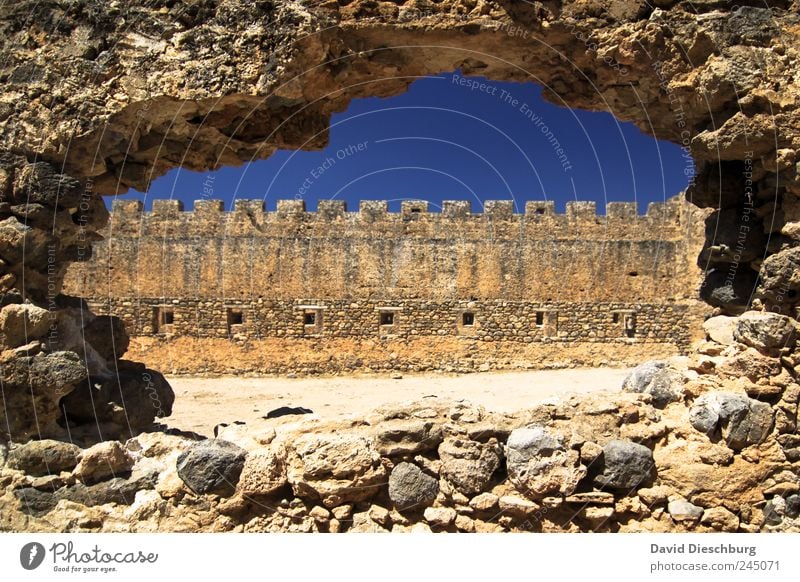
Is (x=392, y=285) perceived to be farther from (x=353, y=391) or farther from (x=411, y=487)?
(x=411, y=487)

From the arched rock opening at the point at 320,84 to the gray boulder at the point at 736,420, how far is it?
0.95m

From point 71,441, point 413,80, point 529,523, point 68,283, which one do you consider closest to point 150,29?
point 413,80

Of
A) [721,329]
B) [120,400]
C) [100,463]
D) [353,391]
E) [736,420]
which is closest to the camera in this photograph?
[736,420]

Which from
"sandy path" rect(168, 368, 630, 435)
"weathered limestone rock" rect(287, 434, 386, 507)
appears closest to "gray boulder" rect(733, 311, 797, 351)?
"weathered limestone rock" rect(287, 434, 386, 507)

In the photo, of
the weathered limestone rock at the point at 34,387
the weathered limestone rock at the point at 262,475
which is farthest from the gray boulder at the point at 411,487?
the weathered limestone rock at the point at 34,387

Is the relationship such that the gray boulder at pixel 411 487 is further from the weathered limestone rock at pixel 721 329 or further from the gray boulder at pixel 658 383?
the weathered limestone rock at pixel 721 329

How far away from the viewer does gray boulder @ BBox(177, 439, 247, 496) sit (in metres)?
3.74

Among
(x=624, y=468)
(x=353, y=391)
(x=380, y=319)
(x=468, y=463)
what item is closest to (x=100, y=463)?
(x=468, y=463)

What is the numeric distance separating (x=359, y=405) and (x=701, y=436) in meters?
7.53

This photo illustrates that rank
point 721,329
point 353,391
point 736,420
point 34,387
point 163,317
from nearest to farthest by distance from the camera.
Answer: point 736,420, point 34,387, point 721,329, point 353,391, point 163,317

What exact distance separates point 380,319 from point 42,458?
1266 cm

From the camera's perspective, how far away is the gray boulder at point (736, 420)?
3848 mm

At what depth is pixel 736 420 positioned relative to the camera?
385 cm

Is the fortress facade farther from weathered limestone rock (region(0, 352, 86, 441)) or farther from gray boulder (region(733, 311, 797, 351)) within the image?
gray boulder (region(733, 311, 797, 351))
